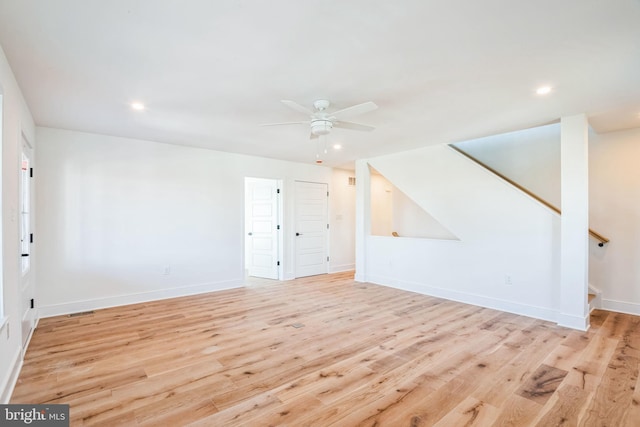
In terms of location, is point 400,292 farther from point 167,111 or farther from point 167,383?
point 167,111

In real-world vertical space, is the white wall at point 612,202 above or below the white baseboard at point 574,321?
above

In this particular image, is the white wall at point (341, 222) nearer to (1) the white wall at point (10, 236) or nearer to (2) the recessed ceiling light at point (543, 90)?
(2) the recessed ceiling light at point (543, 90)

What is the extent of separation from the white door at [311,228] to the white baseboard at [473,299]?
1.35 m

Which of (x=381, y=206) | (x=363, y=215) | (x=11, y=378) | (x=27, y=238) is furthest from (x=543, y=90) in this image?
(x=27, y=238)

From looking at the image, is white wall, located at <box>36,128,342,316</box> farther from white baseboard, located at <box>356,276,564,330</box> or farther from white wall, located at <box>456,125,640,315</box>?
white wall, located at <box>456,125,640,315</box>

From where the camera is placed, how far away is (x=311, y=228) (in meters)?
6.61

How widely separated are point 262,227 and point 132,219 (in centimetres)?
253

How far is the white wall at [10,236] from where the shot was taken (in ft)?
6.97

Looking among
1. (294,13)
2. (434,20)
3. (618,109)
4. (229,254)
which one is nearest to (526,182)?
(618,109)

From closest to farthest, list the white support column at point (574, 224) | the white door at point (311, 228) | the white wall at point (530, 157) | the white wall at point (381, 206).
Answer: the white support column at point (574, 224)
the white wall at point (530, 157)
the white door at point (311, 228)
the white wall at point (381, 206)

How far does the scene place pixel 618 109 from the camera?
3.26 m

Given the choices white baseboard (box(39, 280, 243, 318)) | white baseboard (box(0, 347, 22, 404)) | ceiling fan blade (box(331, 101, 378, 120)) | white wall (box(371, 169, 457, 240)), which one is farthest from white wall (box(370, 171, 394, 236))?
white baseboard (box(0, 347, 22, 404))

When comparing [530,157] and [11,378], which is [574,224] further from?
[11,378]

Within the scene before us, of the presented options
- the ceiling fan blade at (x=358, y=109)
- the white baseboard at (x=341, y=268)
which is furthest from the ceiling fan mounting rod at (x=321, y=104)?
the white baseboard at (x=341, y=268)
